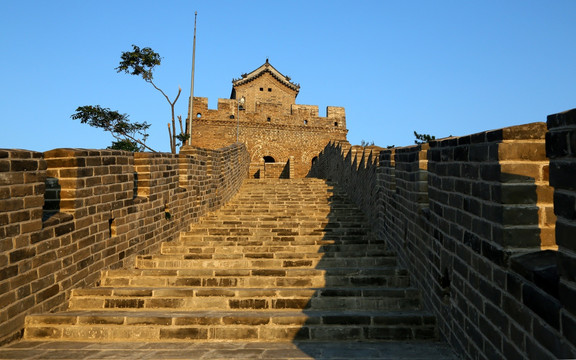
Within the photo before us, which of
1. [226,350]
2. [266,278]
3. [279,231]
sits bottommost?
[226,350]

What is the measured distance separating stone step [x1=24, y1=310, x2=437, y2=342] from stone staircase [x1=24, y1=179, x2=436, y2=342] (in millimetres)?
11

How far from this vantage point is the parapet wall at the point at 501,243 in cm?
224

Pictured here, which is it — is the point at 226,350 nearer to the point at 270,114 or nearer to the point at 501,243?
the point at 501,243

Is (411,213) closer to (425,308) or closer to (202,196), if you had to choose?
(425,308)

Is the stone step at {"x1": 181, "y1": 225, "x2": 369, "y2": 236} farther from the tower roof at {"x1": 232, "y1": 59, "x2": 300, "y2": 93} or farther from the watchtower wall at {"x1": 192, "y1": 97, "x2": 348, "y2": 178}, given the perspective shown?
the tower roof at {"x1": 232, "y1": 59, "x2": 300, "y2": 93}

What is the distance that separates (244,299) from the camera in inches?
215

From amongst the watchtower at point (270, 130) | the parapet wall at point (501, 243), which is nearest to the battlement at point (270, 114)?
the watchtower at point (270, 130)

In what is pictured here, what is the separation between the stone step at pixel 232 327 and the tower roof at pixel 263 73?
3237cm

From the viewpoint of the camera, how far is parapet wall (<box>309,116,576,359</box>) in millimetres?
2240

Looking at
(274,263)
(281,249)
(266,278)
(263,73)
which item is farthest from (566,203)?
(263,73)

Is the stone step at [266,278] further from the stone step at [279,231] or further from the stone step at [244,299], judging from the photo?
the stone step at [279,231]

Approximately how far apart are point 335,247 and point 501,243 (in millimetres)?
5007

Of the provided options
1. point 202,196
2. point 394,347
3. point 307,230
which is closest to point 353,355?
point 394,347

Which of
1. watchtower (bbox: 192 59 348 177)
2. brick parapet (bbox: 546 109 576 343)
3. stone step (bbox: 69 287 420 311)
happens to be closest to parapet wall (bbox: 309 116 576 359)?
brick parapet (bbox: 546 109 576 343)
